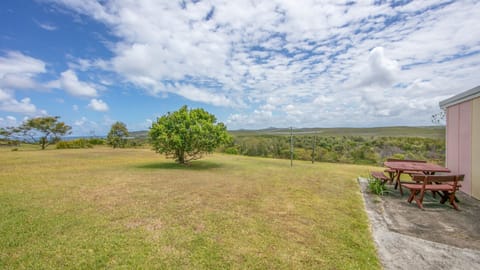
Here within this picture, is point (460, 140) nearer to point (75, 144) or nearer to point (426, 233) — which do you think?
point (426, 233)

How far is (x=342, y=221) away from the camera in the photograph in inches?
144

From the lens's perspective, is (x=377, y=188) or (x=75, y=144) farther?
(x=75, y=144)

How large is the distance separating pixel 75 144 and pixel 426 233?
92.4 ft

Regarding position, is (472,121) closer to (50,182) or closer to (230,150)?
(50,182)

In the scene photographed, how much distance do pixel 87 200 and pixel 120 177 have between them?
2.71 m

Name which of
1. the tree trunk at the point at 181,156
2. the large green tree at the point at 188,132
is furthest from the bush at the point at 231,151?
the large green tree at the point at 188,132

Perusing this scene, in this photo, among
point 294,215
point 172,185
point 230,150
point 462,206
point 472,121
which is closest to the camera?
point 294,215

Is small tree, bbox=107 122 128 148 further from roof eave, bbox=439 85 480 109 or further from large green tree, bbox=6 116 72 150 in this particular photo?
roof eave, bbox=439 85 480 109

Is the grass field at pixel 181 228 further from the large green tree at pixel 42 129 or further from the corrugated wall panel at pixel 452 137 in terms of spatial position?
the large green tree at pixel 42 129

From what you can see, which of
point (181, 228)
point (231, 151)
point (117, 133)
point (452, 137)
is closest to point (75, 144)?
point (117, 133)

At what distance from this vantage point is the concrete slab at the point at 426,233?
2.55m

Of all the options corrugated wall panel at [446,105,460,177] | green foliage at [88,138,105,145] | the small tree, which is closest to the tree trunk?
corrugated wall panel at [446,105,460,177]

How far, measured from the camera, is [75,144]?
75.2 ft

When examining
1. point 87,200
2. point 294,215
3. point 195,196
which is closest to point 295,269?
point 294,215
